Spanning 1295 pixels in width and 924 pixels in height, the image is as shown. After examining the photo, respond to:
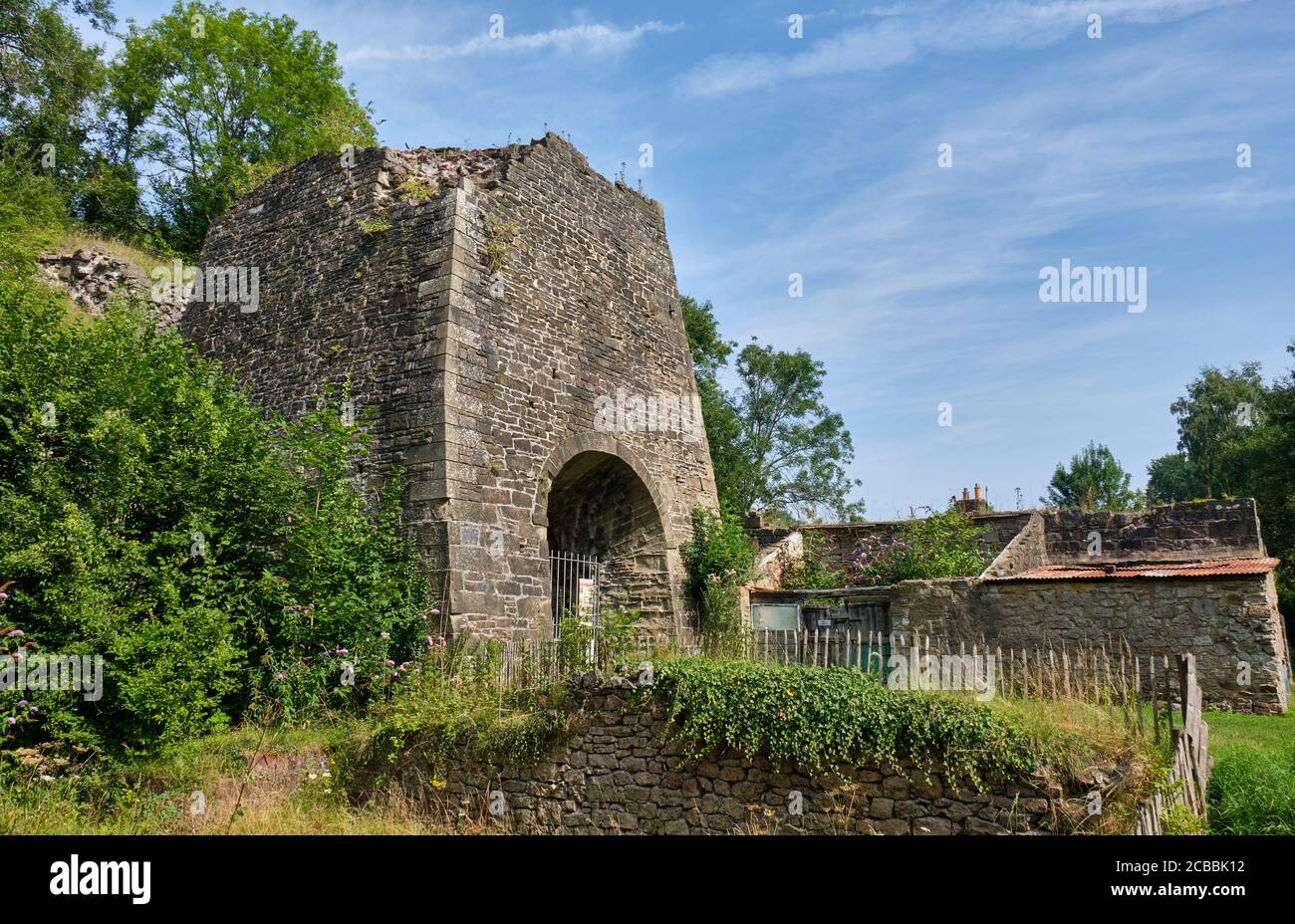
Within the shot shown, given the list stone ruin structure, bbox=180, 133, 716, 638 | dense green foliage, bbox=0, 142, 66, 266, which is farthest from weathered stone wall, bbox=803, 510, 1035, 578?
dense green foliage, bbox=0, 142, 66, 266

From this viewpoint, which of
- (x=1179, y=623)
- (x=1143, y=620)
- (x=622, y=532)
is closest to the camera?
(x=1179, y=623)

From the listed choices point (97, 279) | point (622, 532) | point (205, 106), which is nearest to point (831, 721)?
point (622, 532)

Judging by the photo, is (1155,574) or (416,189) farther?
(416,189)

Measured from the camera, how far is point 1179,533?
50.4ft

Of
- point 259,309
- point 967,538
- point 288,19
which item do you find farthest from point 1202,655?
point 288,19

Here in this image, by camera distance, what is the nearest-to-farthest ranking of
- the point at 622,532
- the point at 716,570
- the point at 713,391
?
the point at 716,570
the point at 622,532
the point at 713,391

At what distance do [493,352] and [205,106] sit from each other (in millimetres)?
18639

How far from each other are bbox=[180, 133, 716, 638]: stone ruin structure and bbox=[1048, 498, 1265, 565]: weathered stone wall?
775 cm

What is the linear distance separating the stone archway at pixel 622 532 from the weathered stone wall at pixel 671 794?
18.1 feet

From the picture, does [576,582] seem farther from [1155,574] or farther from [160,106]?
[160,106]

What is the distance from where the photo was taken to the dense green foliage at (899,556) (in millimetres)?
14977

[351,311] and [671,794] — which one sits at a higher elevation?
[351,311]

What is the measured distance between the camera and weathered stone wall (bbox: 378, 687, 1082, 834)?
629cm

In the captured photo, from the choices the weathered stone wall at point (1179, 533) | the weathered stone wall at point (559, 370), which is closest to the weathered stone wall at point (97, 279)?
the weathered stone wall at point (559, 370)
